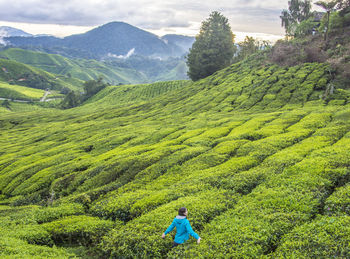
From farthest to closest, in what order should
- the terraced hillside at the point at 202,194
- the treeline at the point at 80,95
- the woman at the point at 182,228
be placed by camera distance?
the treeline at the point at 80,95, the terraced hillside at the point at 202,194, the woman at the point at 182,228

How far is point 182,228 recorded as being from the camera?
37.8 feet

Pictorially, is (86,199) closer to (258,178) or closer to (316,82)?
(258,178)

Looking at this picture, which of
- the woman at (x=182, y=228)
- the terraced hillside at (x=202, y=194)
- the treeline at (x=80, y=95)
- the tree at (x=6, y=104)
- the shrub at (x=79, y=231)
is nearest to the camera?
the woman at (x=182, y=228)

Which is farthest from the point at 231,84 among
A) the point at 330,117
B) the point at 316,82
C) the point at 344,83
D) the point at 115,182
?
the point at 115,182

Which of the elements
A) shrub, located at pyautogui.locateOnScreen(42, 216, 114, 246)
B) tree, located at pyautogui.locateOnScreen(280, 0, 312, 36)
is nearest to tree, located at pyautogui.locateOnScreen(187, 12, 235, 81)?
tree, located at pyautogui.locateOnScreen(280, 0, 312, 36)

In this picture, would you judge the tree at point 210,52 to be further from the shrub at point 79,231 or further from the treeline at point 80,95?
the treeline at point 80,95

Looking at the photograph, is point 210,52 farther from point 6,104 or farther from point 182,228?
point 6,104

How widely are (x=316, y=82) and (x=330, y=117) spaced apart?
19.9 m

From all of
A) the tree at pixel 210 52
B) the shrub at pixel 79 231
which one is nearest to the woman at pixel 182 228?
the shrub at pixel 79 231

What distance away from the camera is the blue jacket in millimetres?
11188

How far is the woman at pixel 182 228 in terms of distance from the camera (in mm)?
11103

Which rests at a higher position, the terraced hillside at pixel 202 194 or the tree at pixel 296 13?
the tree at pixel 296 13

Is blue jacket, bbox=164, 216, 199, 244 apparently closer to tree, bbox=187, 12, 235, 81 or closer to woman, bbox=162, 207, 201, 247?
woman, bbox=162, 207, 201, 247

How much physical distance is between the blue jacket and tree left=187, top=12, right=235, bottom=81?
85100mm
